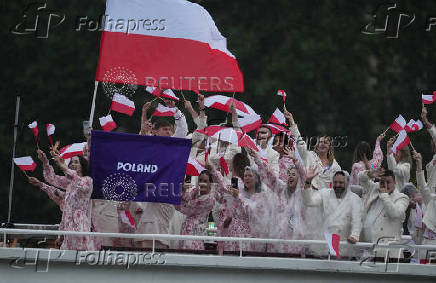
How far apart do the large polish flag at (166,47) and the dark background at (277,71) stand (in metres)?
11.1

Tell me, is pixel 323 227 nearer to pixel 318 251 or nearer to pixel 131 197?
pixel 318 251

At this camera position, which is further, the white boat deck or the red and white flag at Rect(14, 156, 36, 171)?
the red and white flag at Rect(14, 156, 36, 171)

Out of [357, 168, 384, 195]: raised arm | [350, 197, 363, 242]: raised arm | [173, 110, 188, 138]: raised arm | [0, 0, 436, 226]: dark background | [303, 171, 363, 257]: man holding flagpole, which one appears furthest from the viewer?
[0, 0, 436, 226]: dark background

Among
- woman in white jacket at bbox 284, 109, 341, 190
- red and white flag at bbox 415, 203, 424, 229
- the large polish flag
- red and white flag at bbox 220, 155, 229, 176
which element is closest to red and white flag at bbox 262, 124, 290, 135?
woman in white jacket at bbox 284, 109, 341, 190

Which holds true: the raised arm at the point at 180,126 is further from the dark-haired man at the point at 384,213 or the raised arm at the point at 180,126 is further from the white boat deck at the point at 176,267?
the dark-haired man at the point at 384,213

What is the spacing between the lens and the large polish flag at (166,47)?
47.9 feet

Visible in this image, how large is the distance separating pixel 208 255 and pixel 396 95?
16613mm

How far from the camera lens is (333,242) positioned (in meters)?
13.0

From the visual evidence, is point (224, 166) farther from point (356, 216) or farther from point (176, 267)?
point (176, 267)

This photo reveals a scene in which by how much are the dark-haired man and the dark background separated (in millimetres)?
12444

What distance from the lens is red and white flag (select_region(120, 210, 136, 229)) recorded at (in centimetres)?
1405

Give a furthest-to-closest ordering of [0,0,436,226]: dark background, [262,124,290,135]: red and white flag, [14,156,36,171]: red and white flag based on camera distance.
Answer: [0,0,436,226]: dark background < [262,124,290,135]: red and white flag < [14,156,36,171]: red and white flag

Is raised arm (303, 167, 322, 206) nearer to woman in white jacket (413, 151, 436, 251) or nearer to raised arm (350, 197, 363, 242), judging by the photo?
raised arm (350, 197, 363, 242)

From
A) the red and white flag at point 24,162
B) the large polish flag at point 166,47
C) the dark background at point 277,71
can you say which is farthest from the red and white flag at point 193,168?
the dark background at point 277,71
